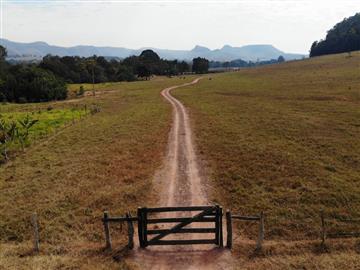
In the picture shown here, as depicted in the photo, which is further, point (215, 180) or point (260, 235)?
point (215, 180)

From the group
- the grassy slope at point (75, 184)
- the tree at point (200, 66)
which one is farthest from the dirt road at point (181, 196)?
the tree at point (200, 66)

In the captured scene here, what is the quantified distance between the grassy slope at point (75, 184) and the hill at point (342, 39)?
145m

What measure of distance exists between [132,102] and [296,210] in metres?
45.7

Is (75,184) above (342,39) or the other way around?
the other way around

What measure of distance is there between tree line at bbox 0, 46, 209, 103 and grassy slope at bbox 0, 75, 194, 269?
47538mm

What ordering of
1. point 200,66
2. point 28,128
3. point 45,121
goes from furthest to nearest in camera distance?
point 200,66, point 45,121, point 28,128

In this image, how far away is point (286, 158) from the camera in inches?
955

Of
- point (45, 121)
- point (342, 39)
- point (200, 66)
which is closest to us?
point (45, 121)

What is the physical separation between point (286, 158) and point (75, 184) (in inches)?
609

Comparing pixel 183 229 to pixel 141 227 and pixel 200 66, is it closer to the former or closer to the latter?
pixel 141 227

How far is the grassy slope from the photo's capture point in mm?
15328

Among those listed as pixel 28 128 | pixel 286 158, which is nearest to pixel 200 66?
pixel 28 128

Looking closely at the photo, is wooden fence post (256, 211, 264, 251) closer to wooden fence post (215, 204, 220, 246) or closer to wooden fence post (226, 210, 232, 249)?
wooden fence post (226, 210, 232, 249)

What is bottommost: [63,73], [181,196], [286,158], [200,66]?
[181,196]
